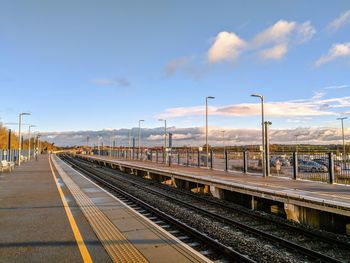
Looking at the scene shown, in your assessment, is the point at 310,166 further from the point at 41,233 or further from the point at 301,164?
the point at 41,233

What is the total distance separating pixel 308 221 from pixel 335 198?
119 centimetres

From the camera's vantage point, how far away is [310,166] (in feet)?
63.3

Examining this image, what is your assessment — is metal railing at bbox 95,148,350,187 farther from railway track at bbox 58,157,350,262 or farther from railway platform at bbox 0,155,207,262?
railway platform at bbox 0,155,207,262

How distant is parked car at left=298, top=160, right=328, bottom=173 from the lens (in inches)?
741

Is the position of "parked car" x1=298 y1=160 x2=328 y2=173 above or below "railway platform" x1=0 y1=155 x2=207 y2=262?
above

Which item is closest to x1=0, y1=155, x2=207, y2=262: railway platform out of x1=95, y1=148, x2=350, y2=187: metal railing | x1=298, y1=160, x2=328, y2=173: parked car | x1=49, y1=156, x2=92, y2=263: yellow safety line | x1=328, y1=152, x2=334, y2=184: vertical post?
x1=49, y1=156, x2=92, y2=263: yellow safety line

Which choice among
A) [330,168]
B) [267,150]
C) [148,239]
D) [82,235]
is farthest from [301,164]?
[82,235]

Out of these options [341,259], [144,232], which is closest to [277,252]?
[341,259]

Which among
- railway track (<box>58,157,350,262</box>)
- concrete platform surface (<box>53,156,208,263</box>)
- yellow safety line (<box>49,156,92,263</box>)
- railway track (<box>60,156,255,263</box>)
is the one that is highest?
yellow safety line (<box>49,156,92,263</box>)

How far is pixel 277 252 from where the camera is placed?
305 inches

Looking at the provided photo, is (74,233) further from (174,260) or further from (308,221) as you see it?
(308,221)

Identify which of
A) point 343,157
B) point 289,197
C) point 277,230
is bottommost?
point 277,230

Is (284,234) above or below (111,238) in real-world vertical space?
below

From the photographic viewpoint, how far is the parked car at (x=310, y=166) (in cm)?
1881
